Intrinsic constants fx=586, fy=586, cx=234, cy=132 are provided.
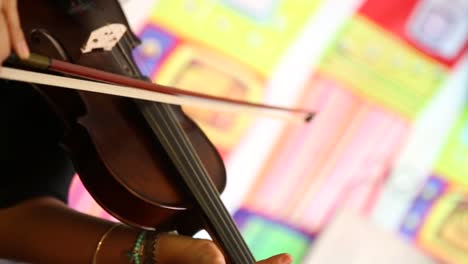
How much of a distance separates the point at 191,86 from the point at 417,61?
25.3 inches

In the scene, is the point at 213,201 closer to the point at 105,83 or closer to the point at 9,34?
the point at 105,83

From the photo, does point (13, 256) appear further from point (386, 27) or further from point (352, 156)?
point (386, 27)

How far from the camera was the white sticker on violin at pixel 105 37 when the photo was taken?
72cm

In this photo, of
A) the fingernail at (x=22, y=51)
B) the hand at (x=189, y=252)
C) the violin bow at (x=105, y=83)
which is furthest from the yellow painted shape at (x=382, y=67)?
the fingernail at (x=22, y=51)

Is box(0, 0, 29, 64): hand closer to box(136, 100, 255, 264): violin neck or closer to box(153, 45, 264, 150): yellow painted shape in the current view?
box(136, 100, 255, 264): violin neck

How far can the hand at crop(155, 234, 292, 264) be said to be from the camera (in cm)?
60

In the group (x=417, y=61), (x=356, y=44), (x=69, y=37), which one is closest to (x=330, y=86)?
(x=356, y=44)

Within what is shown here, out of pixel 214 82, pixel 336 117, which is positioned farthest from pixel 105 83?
pixel 336 117

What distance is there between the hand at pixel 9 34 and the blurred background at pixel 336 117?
2.23 ft

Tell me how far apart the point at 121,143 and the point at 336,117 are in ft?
2.73

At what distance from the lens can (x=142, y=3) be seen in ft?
3.92

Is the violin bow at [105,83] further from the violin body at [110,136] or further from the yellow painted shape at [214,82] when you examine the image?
the yellow painted shape at [214,82]

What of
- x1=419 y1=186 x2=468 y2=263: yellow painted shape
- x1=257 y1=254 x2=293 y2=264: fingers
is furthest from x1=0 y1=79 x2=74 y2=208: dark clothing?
x1=419 y1=186 x2=468 y2=263: yellow painted shape

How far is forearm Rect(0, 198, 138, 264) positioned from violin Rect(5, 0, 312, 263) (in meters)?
0.04
